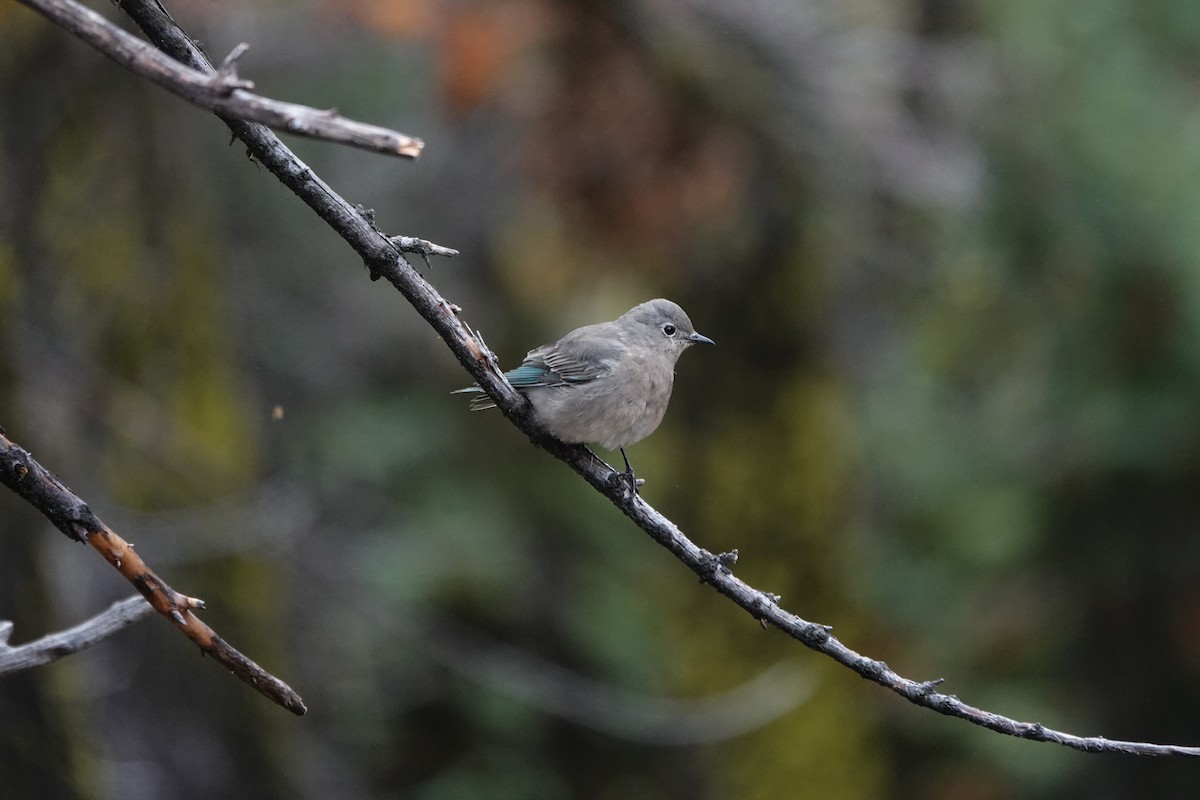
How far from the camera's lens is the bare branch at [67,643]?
8.31 ft

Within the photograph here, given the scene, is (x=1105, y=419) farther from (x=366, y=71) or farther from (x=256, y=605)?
(x=366, y=71)

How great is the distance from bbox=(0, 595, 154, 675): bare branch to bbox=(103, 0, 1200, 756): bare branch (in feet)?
2.95

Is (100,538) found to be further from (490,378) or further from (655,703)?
(655,703)

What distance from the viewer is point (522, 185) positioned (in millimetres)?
10008

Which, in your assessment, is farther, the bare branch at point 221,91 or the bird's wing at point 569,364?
the bird's wing at point 569,364

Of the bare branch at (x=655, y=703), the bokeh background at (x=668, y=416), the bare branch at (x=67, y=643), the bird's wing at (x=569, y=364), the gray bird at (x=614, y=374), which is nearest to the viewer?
the bare branch at (x=67, y=643)

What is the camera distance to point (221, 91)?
5.41 feet

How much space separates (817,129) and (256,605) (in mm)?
5511

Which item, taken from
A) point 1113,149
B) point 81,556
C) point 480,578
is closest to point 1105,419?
point 1113,149

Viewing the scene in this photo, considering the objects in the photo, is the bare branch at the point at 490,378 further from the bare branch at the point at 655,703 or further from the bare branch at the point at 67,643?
the bare branch at the point at 655,703

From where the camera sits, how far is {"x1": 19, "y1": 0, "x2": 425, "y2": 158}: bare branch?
1.62 meters

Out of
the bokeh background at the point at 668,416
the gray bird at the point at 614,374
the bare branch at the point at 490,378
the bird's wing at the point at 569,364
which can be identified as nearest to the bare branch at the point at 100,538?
the bare branch at the point at 490,378

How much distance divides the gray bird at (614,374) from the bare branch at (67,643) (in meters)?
Answer: 1.42

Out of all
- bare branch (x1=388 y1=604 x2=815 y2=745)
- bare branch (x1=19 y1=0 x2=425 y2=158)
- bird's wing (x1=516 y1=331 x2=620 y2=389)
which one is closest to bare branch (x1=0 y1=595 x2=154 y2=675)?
bare branch (x1=19 y1=0 x2=425 y2=158)
